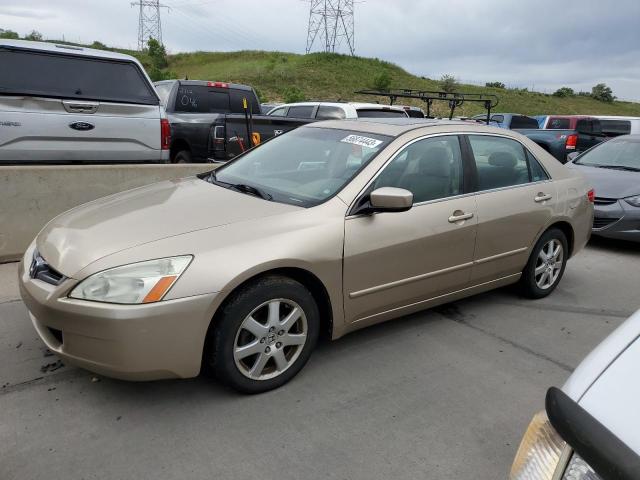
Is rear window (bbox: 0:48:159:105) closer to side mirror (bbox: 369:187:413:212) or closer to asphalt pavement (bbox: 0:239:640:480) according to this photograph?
asphalt pavement (bbox: 0:239:640:480)

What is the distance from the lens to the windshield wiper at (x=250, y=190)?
338 centimetres

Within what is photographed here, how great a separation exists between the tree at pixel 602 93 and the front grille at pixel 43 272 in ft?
216

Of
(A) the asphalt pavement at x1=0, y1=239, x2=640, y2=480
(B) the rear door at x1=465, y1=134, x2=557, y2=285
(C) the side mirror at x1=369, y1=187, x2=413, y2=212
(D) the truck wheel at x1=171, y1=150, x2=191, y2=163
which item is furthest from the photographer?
(D) the truck wheel at x1=171, y1=150, x2=191, y2=163

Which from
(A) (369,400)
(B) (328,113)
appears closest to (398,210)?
(A) (369,400)

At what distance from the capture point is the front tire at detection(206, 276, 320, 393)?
2.75 meters

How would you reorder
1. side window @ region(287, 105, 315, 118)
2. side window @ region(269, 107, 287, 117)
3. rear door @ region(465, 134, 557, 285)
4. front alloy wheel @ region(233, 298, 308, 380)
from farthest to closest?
side window @ region(269, 107, 287, 117) → side window @ region(287, 105, 315, 118) → rear door @ region(465, 134, 557, 285) → front alloy wheel @ region(233, 298, 308, 380)

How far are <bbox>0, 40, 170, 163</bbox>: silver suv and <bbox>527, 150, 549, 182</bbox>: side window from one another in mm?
4021

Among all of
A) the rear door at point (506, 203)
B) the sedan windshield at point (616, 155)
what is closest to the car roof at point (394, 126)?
the rear door at point (506, 203)

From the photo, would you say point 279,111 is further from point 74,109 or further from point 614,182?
point 614,182

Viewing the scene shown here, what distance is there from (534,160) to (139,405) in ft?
12.0

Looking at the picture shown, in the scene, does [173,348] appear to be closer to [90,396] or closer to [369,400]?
[90,396]

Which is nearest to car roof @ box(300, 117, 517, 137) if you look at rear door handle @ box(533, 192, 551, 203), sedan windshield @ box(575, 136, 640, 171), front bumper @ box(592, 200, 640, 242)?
rear door handle @ box(533, 192, 551, 203)

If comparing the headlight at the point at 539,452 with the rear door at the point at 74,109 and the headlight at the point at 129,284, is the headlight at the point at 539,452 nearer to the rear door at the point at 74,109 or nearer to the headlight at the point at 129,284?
the headlight at the point at 129,284

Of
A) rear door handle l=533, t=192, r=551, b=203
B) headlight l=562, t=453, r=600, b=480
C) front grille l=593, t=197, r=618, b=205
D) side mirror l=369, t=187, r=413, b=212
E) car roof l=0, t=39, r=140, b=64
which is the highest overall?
car roof l=0, t=39, r=140, b=64
